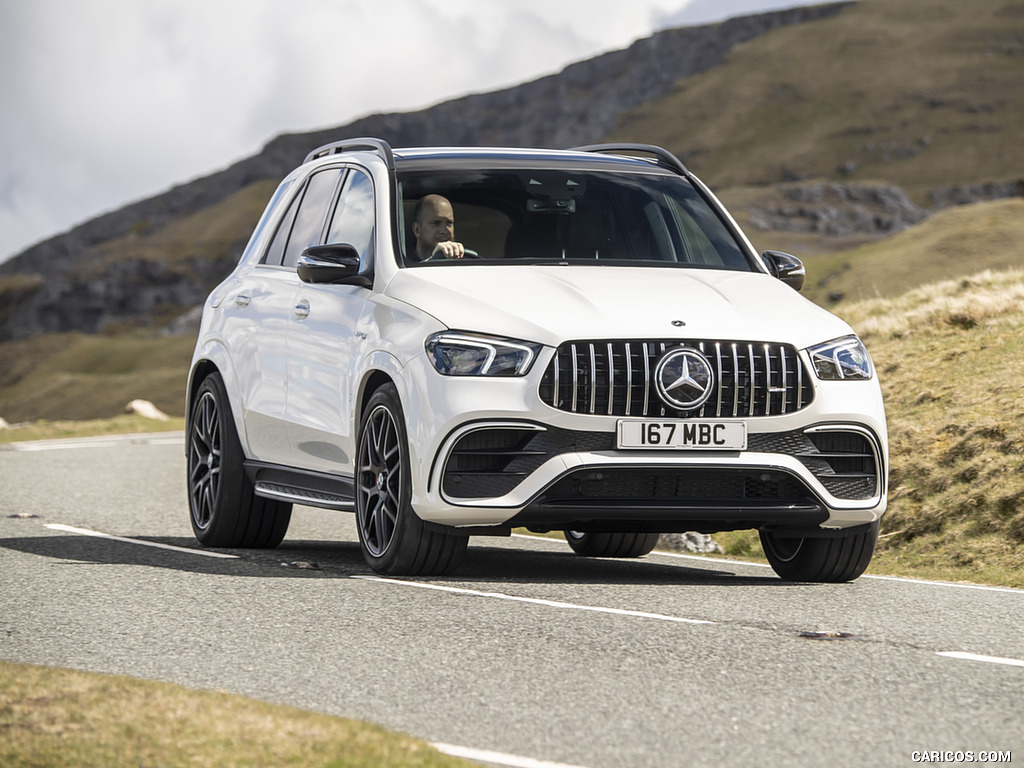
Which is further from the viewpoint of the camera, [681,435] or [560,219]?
[560,219]

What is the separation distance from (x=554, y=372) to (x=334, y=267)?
1.56 metres

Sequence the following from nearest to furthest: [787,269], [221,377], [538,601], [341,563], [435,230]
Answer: [538,601] < [435,230] < [787,269] < [341,563] < [221,377]

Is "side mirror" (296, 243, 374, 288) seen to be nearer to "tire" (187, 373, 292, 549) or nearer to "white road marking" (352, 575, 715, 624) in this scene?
"white road marking" (352, 575, 715, 624)

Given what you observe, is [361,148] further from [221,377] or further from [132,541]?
[132,541]

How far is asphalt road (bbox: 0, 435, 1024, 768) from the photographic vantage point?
14.9 feet

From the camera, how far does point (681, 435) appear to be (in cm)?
727

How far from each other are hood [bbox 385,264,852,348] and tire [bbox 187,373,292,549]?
2.33m

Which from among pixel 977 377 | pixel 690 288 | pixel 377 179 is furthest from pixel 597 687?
pixel 977 377

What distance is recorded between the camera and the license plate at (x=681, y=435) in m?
7.23

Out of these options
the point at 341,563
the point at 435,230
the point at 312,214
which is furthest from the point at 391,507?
the point at 312,214

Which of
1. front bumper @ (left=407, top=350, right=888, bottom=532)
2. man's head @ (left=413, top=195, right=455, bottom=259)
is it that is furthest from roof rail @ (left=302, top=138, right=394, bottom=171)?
front bumper @ (left=407, top=350, right=888, bottom=532)

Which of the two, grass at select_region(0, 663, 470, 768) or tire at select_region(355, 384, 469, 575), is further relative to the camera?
tire at select_region(355, 384, 469, 575)

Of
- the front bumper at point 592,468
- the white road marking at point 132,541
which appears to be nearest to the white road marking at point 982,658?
the front bumper at point 592,468

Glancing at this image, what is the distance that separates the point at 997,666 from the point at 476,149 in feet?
16.0
